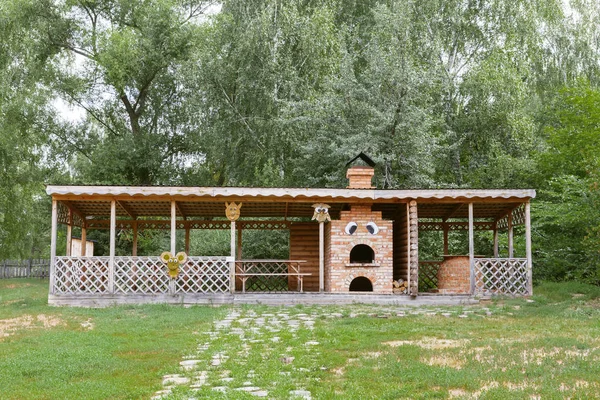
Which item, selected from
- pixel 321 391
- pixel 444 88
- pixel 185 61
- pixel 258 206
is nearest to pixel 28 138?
pixel 185 61

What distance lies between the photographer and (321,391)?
652cm

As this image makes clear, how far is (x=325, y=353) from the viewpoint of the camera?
8.62m

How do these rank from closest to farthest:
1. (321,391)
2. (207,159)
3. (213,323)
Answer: (321,391)
(213,323)
(207,159)

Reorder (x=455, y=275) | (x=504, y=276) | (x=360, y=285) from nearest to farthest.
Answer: (x=504, y=276)
(x=455, y=275)
(x=360, y=285)

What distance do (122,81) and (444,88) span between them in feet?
43.4

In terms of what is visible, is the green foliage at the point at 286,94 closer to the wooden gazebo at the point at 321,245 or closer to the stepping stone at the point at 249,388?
the wooden gazebo at the point at 321,245

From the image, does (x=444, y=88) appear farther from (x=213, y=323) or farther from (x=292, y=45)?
(x=213, y=323)

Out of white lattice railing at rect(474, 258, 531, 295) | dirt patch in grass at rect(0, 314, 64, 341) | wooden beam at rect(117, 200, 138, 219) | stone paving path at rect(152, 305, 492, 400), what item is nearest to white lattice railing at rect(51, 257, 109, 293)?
wooden beam at rect(117, 200, 138, 219)

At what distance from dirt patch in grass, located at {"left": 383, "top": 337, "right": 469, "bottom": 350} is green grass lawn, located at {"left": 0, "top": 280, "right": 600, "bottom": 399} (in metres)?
0.03

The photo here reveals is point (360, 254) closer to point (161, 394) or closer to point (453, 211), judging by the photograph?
point (453, 211)

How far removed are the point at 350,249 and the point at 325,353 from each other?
801cm

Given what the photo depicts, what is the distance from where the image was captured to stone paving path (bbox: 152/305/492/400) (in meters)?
6.70

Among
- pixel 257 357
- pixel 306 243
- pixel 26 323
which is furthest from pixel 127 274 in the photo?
pixel 257 357

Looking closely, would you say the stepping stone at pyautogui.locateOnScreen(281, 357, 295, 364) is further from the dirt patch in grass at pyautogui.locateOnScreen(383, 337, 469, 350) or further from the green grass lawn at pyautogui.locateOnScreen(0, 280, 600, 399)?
the dirt patch in grass at pyautogui.locateOnScreen(383, 337, 469, 350)
